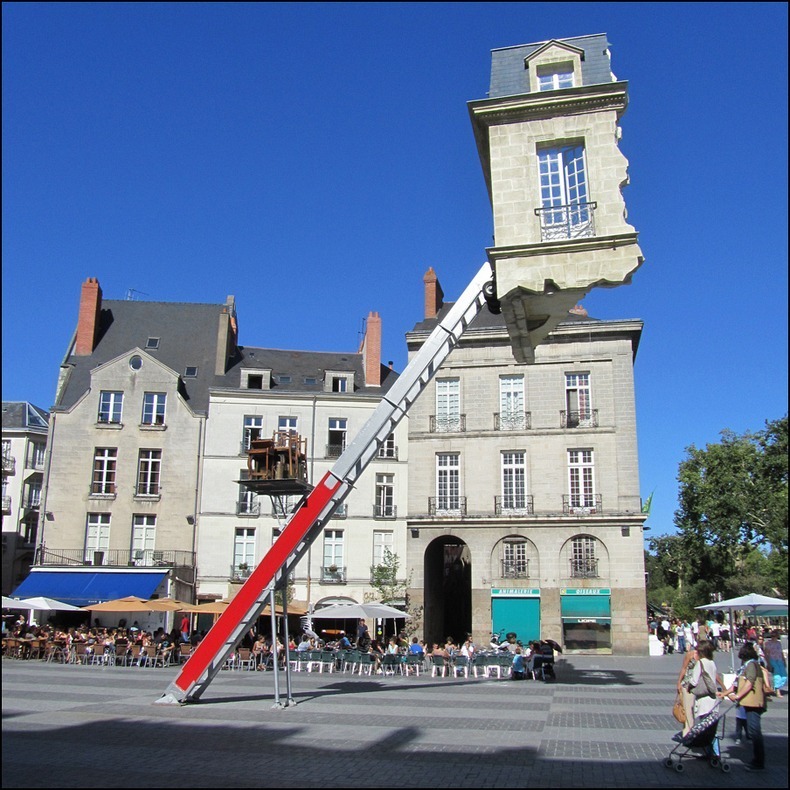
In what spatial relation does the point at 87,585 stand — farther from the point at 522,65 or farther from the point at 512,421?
the point at 522,65

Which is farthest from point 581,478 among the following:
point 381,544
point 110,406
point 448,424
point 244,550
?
point 110,406

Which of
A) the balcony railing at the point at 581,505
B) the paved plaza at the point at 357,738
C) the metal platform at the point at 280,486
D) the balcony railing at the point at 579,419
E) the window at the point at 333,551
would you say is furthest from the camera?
the window at the point at 333,551

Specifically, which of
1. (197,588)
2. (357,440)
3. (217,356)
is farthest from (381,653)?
(217,356)

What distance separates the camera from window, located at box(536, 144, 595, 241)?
15000 mm

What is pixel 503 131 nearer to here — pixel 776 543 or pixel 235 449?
pixel 776 543

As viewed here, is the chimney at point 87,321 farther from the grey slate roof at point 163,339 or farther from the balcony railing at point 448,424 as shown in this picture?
the balcony railing at point 448,424

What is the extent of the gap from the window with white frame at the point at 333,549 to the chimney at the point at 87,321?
15.7m

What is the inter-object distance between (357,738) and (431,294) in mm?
30391

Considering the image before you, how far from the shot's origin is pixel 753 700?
9781 millimetres

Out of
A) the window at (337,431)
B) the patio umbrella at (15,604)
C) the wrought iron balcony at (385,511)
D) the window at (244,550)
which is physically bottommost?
the patio umbrella at (15,604)

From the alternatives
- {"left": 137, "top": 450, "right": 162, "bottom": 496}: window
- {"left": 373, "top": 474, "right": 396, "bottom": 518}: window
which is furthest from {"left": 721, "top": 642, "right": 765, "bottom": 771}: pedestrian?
{"left": 137, "top": 450, "right": 162, "bottom": 496}: window

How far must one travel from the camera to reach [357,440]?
51.2 feet

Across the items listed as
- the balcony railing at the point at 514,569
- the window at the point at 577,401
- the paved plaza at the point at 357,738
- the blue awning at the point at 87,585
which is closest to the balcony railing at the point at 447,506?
the balcony railing at the point at 514,569

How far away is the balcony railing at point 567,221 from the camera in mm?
14914
